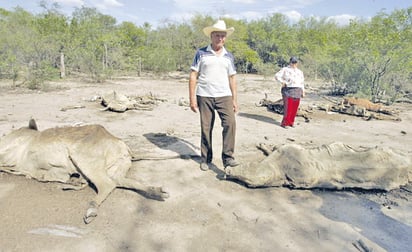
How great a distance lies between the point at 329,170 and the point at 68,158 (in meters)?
3.21

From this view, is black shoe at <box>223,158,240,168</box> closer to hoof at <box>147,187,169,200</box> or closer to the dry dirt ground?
the dry dirt ground

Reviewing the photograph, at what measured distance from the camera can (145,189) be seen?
10.7 feet

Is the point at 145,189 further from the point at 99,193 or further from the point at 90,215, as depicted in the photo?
the point at 90,215

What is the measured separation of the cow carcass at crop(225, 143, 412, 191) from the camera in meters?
3.56

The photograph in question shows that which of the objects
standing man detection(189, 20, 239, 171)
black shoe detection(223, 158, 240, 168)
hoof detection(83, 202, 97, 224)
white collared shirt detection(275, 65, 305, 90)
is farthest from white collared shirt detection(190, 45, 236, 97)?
white collared shirt detection(275, 65, 305, 90)

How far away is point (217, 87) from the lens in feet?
13.1

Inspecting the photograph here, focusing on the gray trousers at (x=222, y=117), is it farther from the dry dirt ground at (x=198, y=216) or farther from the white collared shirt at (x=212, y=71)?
the dry dirt ground at (x=198, y=216)

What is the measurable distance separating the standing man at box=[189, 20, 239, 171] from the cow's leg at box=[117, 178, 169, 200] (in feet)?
3.43

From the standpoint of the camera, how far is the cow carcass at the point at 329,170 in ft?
Result: 11.7

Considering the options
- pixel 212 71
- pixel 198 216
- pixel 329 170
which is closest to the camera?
pixel 198 216

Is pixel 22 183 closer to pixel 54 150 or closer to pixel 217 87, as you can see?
pixel 54 150

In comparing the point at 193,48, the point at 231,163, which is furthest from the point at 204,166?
the point at 193,48

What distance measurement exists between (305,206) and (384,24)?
34.4 feet

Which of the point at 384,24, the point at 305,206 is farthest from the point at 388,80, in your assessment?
the point at 305,206
